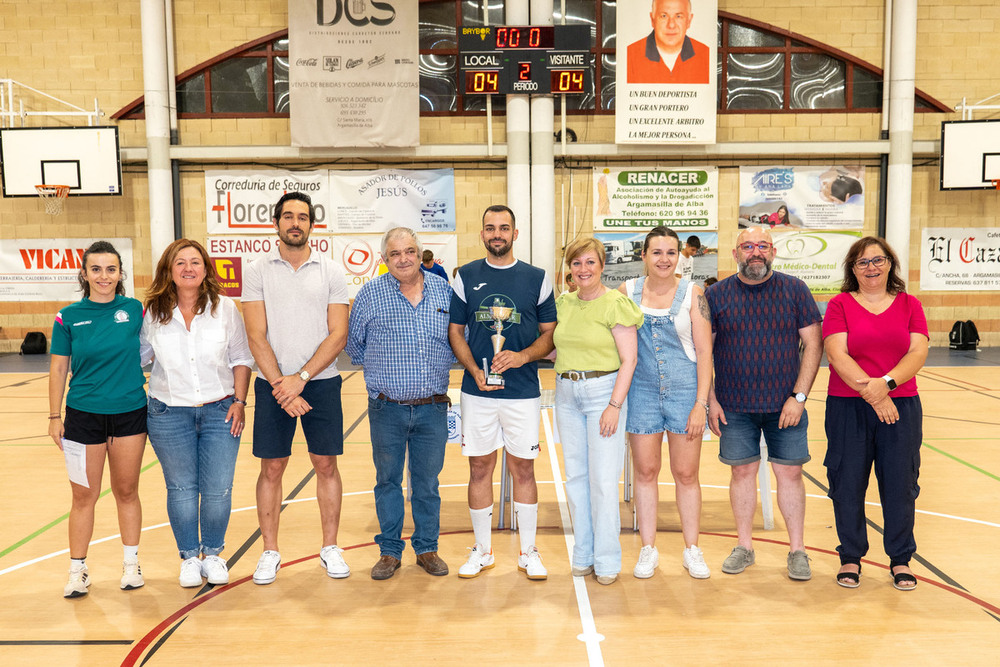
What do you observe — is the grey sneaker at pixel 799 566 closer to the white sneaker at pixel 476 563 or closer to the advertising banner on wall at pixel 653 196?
the white sneaker at pixel 476 563

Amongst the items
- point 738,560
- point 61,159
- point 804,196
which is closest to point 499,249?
point 738,560

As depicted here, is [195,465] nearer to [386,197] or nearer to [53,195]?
[386,197]

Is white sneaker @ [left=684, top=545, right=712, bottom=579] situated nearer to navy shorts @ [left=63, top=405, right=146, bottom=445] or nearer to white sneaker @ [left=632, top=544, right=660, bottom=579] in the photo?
white sneaker @ [left=632, top=544, right=660, bottom=579]

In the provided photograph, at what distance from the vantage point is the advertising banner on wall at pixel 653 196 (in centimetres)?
1401

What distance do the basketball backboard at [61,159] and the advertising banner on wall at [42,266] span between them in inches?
47.3

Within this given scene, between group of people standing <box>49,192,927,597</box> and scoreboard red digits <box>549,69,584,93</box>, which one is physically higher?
scoreboard red digits <box>549,69,584,93</box>

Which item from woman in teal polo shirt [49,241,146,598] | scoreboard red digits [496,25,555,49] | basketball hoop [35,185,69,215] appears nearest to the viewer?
woman in teal polo shirt [49,241,146,598]

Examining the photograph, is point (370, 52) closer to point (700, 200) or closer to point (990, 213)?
point (700, 200)

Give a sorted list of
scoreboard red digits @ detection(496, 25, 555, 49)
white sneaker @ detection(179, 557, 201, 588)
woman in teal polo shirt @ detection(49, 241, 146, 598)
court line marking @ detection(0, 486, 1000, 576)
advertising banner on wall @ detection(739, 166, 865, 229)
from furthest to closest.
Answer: advertising banner on wall @ detection(739, 166, 865, 229)
scoreboard red digits @ detection(496, 25, 555, 49)
court line marking @ detection(0, 486, 1000, 576)
white sneaker @ detection(179, 557, 201, 588)
woman in teal polo shirt @ detection(49, 241, 146, 598)

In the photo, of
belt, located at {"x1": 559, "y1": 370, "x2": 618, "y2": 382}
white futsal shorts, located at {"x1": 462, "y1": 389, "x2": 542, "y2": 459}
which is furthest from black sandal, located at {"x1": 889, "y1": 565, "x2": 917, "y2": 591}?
white futsal shorts, located at {"x1": 462, "y1": 389, "x2": 542, "y2": 459}

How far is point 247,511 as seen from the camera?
522 cm

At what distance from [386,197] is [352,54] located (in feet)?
8.10

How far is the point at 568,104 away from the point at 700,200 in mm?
2931

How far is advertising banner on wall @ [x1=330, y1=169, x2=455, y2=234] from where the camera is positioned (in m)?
14.0
